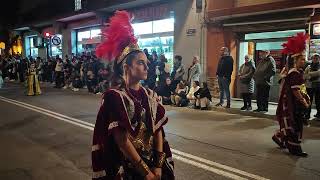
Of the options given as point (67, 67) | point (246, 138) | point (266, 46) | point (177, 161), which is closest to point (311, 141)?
point (246, 138)

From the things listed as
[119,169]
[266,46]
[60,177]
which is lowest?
[60,177]

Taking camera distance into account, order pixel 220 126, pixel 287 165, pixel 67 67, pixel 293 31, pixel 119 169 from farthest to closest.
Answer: pixel 67 67 → pixel 293 31 → pixel 220 126 → pixel 287 165 → pixel 119 169

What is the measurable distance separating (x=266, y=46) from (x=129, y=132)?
1226 cm

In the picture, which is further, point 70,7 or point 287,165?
point 70,7

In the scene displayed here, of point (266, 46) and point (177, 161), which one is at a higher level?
point (266, 46)

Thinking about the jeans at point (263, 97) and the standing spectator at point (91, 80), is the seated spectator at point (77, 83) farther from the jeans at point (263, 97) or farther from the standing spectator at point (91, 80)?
the jeans at point (263, 97)

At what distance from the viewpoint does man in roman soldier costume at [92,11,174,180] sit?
2.76 meters

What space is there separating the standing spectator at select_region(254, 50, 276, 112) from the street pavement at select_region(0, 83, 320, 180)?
2.17 ft

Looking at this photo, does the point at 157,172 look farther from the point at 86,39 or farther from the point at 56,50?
the point at 56,50

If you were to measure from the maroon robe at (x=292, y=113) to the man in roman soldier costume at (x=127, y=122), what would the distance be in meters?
4.52

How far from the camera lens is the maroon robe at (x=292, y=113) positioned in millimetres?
6957

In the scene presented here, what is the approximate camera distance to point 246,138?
8672mm

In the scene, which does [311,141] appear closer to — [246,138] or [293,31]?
[246,138]

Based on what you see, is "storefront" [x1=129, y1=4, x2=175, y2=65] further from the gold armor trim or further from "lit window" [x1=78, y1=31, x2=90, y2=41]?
the gold armor trim
